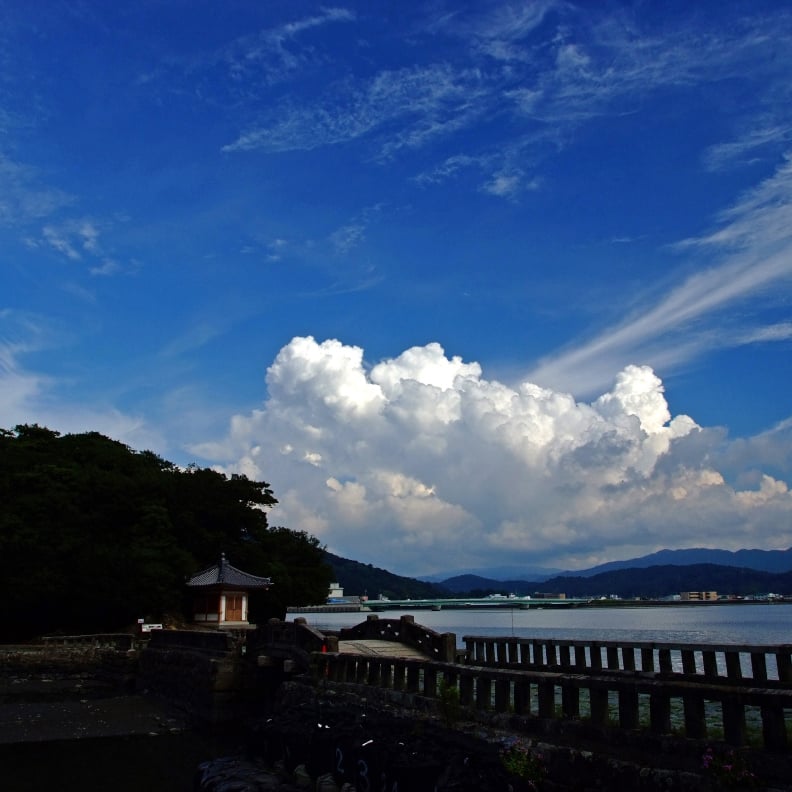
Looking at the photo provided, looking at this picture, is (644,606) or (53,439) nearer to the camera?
(53,439)

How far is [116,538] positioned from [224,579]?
9.69 m

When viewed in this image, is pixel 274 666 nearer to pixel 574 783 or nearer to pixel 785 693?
pixel 574 783

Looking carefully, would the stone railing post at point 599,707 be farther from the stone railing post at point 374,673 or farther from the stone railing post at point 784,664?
the stone railing post at point 374,673

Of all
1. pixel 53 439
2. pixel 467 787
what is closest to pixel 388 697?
pixel 467 787

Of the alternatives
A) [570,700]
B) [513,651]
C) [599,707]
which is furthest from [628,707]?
[513,651]

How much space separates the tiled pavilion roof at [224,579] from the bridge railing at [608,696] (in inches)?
982

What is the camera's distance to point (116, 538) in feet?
155

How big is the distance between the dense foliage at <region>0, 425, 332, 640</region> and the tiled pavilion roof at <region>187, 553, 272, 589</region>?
116 inches

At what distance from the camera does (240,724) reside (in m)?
26.0

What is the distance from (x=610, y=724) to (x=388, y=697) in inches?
284

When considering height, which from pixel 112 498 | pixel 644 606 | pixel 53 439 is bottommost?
pixel 644 606

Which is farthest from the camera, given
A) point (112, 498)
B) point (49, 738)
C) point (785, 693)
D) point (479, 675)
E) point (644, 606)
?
point (644, 606)

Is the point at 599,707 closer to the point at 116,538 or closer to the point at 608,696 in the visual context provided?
the point at 608,696

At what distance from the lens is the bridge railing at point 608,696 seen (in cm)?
937
